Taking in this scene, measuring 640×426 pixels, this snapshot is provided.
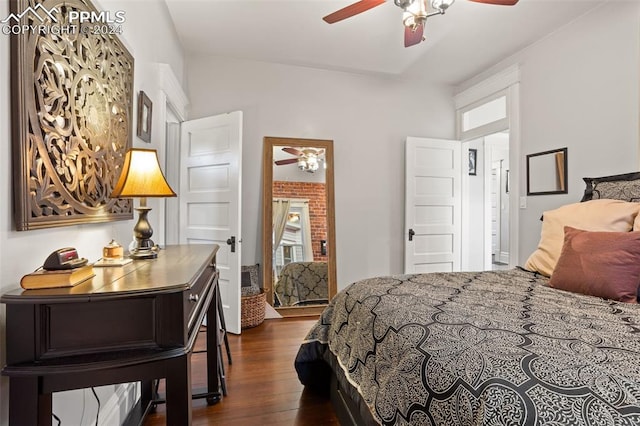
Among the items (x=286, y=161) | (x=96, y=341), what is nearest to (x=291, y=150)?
(x=286, y=161)

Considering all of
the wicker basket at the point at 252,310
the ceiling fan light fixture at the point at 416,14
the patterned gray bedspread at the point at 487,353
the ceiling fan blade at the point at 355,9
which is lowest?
the wicker basket at the point at 252,310

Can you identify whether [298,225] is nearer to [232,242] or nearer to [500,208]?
[232,242]

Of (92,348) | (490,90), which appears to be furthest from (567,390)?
(490,90)

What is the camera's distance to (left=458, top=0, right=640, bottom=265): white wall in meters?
2.39

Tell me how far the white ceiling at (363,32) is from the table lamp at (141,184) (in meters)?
1.72

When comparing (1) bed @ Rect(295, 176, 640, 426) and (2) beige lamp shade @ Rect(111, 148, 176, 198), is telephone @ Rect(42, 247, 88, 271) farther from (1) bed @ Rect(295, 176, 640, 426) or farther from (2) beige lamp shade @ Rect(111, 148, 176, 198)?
(1) bed @ Rect(295, 176, 640, 426)

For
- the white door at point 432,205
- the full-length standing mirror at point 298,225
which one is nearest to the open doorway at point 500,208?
the white door at point 432,205

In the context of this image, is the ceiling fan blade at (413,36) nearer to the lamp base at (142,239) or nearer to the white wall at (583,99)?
the white wall at (583,99)

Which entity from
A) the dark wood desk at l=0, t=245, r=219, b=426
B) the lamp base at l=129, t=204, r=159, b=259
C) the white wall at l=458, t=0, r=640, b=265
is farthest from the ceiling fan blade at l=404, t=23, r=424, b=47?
the dark wood desk at l=0, t=245, r=219, b=426

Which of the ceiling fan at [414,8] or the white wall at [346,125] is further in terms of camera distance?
the white wall at [346,125]

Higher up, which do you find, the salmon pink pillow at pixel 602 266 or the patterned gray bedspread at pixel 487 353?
the salmon pink pillow at pixel 602 266

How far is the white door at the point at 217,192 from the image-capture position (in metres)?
2.96

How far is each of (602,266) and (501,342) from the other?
985 mm

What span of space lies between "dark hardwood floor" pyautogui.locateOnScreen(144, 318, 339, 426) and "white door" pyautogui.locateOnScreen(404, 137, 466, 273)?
1.90m
